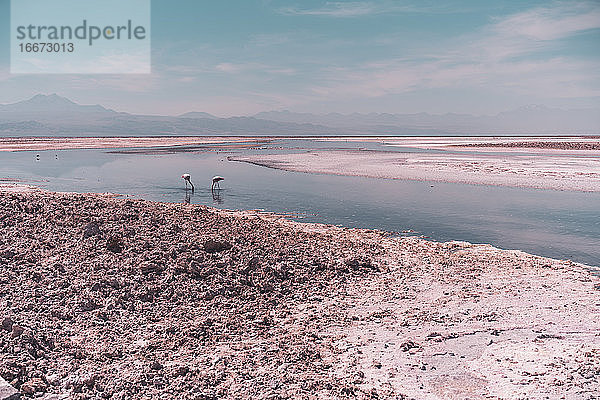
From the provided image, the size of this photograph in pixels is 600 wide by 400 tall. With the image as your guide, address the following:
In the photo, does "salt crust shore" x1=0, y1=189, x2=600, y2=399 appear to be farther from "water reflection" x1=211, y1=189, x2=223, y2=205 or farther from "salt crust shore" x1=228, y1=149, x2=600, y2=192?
"salt crust shore" x1=228, y1=149, x2=600, y2=192

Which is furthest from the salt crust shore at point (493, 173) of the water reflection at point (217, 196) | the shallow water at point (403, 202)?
the water reflection at point (217, 196)

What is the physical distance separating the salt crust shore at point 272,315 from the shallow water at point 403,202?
2902 mm

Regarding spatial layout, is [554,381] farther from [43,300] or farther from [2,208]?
[2,208]

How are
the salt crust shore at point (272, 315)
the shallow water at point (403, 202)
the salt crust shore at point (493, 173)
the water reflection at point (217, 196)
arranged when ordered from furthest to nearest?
the salt crust shore at point (493, 173)
the water reflection at point (217, 196)
the shallow water at point (403, 202)
the salt crust shore at point (272, 315)

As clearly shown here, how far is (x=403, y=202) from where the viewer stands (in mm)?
20484

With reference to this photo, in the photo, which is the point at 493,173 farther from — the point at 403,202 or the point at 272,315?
the point at 272,315

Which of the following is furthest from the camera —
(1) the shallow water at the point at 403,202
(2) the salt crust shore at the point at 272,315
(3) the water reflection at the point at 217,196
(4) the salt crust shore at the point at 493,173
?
(4) the salt crust shore at the point at 493,173

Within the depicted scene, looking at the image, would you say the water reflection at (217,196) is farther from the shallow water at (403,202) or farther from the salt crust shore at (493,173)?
the salt crust shore at (493,173)

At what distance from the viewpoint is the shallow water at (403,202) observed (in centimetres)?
1433

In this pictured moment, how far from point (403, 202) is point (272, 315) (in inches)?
541

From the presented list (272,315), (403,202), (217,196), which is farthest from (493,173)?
(272,315)

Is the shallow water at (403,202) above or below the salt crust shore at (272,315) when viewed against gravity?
above

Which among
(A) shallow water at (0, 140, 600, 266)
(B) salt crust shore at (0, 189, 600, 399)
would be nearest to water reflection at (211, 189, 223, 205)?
(A) shallow water at (0, 140, 600, 266)

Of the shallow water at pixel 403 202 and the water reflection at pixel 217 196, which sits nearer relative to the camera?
the shallow water at pixel 403 202
